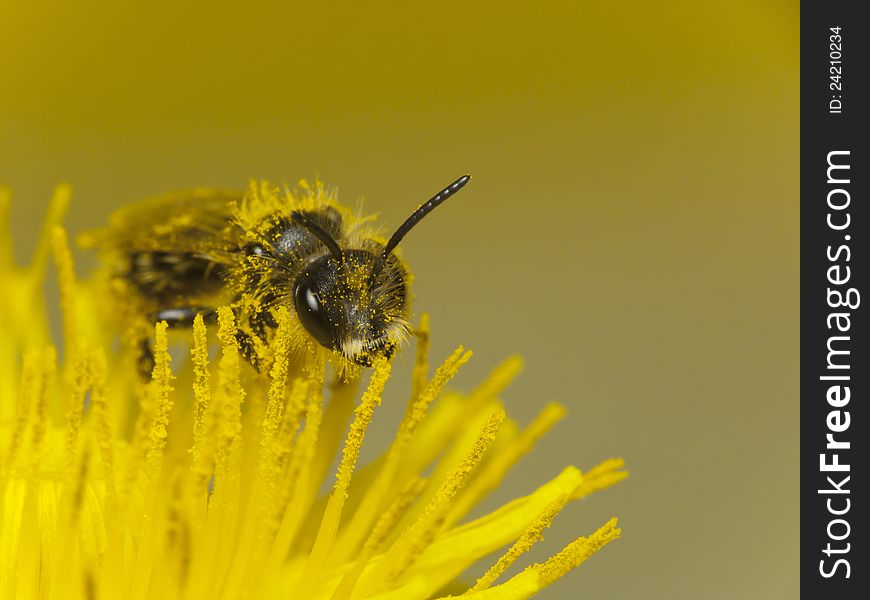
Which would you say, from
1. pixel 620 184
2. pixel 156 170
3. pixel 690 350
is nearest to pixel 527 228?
pixel 620 184

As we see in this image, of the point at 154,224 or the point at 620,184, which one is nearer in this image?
the point at 154,224

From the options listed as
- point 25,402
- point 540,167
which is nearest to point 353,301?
point 25,402

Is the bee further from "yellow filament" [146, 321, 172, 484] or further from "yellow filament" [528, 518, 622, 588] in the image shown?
"yellow filament" [528, 518, 622, 588]

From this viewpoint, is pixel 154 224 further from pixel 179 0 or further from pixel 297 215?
pixel 179 0

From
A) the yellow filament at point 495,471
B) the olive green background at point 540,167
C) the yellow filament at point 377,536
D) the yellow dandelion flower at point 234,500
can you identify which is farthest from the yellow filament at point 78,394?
the olive green background at point 540,167

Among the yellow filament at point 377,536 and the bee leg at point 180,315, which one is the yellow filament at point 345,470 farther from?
the bee leg at point 180,315

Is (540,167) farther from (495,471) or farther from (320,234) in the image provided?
(320,234)
